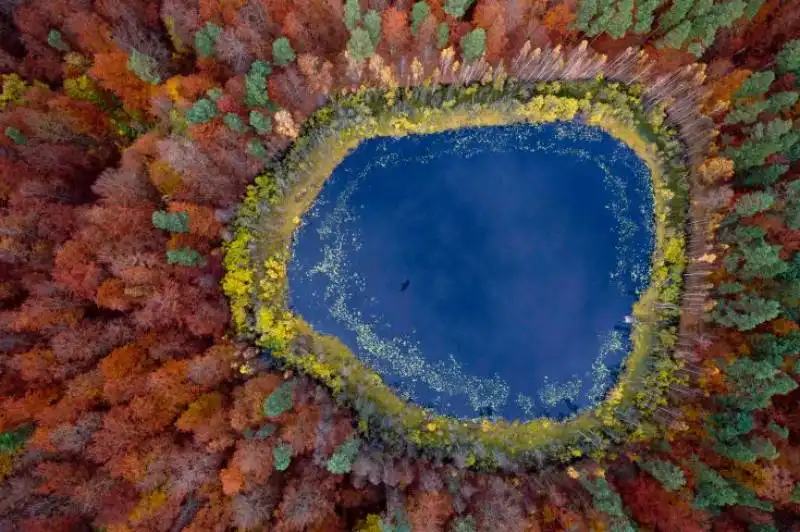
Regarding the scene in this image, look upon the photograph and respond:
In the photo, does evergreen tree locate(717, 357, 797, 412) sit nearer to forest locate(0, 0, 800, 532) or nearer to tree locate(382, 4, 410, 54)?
forest locate(0, 0, 800, 532)

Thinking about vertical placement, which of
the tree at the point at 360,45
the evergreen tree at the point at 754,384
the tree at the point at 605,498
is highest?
the tree at the point at 360,45

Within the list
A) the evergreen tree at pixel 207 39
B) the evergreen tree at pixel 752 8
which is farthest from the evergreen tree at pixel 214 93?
the evergreen tree at pixel 752 8

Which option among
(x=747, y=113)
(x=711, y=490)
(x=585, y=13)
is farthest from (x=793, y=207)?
(x=711, y=490)

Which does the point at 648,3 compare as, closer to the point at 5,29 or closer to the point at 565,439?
the point at 565,439

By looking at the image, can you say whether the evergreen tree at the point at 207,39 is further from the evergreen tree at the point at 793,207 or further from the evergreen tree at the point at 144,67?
the evergreen tree at the point at 793,207

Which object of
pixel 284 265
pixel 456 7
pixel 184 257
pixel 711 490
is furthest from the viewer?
pixel 284 265

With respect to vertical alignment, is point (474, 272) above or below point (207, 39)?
below

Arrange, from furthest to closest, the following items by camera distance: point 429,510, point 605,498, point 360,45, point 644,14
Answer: point 644,14 < point 360,45 < point 605,498 < point 429,510

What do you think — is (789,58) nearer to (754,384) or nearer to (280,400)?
(754,384)
